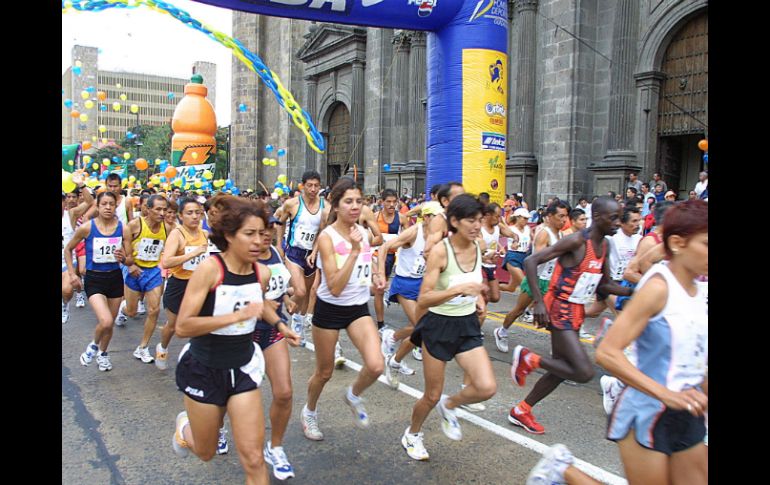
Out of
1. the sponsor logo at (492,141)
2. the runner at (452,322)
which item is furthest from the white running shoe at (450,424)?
the sponsor logo at (492,141)

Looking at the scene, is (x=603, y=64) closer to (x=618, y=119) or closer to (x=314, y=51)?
(x=618, y=119)

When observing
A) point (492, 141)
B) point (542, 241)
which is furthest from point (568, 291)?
point (492, 141)

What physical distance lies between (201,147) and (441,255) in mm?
30246

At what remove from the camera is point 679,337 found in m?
2.69

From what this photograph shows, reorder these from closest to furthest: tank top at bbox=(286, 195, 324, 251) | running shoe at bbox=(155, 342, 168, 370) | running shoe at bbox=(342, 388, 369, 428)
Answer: running shoe at bbox=(342, 388, 369, 428), running shoe at bbox=(155, 342, 168, 370), tank top at bbox=(286, 195, 324, 251)

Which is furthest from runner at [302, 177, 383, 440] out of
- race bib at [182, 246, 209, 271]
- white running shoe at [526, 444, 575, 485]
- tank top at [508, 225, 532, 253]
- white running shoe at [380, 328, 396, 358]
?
tank top at [508, 225, 532, 253]

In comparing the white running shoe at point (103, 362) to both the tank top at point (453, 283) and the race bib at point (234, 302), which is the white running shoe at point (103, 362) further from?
the tank top at point (453, 283)

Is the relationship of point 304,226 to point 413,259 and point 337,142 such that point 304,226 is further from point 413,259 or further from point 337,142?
point 337,142

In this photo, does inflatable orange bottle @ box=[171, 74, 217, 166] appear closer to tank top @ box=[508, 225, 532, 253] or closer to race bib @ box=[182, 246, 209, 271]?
tank top @ box=[508, 225, 532, 253]

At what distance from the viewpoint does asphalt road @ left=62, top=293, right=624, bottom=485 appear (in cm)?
424

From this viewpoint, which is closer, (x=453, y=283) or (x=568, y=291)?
(x=453, y=283)

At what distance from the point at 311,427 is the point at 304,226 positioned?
3.60 m

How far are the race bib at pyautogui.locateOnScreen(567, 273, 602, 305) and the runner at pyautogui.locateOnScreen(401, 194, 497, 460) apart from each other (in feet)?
3.03
